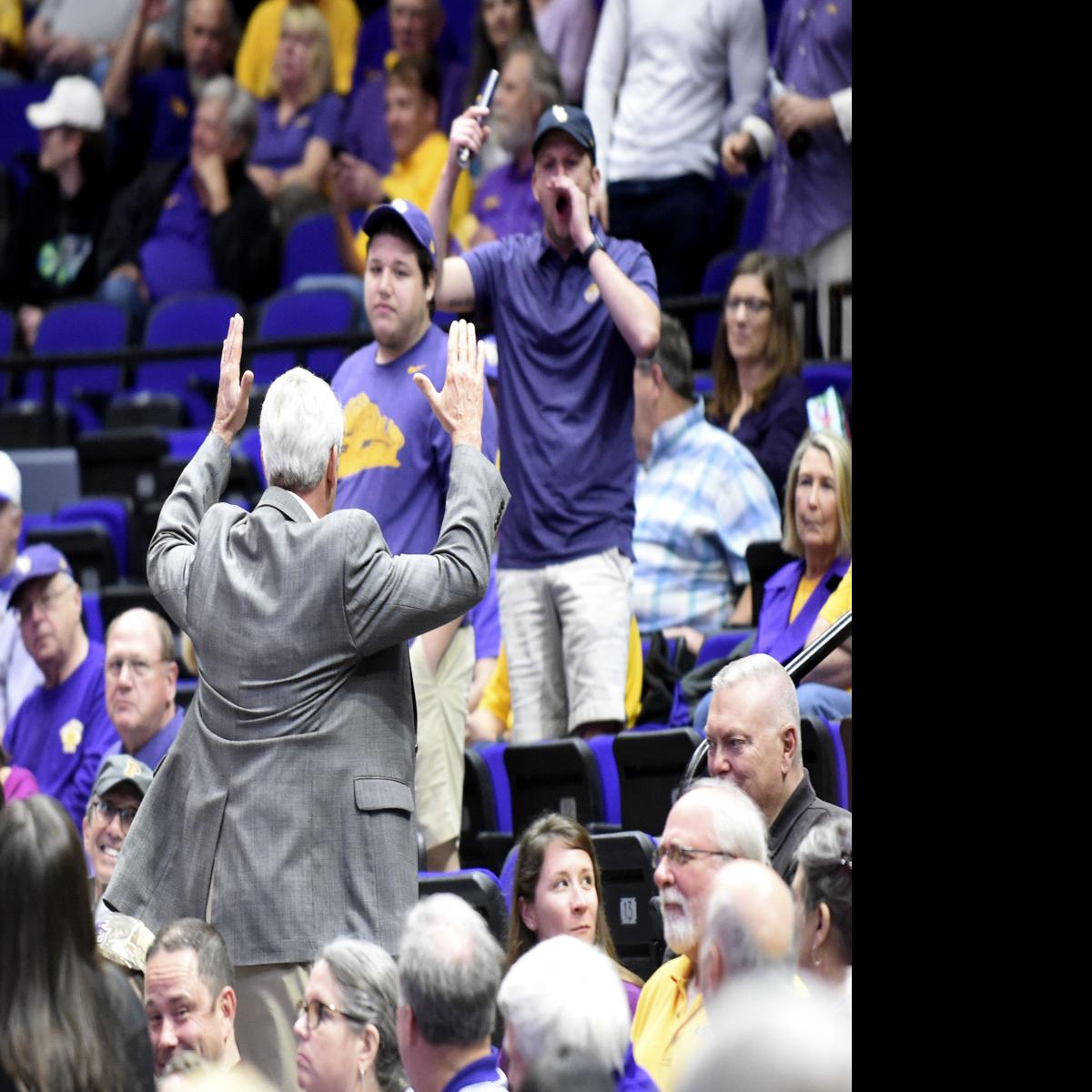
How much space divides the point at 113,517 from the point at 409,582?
15.2 feet

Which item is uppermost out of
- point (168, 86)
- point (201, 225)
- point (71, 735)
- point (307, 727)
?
point (168, 86)

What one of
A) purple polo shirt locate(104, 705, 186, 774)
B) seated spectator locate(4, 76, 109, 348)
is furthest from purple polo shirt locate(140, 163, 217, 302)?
purple polo shirt locate(104, 705, 186, 774)

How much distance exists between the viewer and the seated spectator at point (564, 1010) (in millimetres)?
2822

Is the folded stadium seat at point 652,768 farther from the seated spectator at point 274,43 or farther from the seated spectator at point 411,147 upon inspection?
the seated spectator at point 274,43

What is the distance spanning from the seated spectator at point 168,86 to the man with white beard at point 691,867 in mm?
7855

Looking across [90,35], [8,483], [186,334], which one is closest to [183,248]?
[186,334]

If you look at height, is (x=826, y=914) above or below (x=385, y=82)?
below

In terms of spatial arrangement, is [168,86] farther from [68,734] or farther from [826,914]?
[826,914]

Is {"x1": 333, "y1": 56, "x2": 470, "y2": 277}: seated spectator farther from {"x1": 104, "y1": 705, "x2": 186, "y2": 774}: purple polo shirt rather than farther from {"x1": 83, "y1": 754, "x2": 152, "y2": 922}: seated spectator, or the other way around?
{"x1": 83, "y1": 754, "x2": 152, "y2": 922}: seated spectator

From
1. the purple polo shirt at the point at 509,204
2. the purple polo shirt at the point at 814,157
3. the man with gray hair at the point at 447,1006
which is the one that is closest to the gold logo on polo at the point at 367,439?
the man with gray hair at the point at 447,1006

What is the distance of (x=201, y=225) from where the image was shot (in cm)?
1018

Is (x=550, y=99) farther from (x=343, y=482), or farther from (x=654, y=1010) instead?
(x=654, y=1010)

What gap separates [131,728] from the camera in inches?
219
